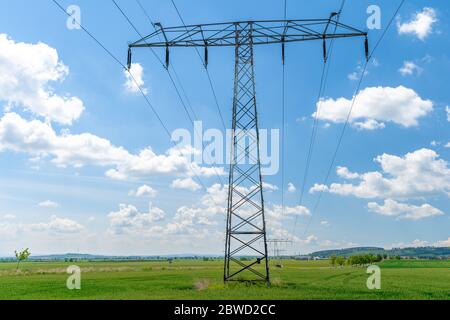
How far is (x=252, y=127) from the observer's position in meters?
33.6

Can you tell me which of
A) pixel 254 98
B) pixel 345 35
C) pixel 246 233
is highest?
pixel 345 35

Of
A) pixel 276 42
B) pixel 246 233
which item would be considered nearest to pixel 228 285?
pixel 246 233

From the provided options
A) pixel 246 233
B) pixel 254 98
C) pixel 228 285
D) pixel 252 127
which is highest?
pixel 254 98
